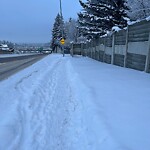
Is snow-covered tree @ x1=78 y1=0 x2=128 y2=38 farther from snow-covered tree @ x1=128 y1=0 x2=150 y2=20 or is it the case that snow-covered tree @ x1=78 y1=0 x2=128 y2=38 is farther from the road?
the road

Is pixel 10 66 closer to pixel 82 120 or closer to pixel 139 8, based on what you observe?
pixel 139 8

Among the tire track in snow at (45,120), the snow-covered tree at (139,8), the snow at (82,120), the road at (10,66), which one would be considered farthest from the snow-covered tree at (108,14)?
the snow at (82,120)

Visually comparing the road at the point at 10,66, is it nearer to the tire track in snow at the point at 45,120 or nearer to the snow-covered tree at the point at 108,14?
the tire track in snow at the point at 45,120

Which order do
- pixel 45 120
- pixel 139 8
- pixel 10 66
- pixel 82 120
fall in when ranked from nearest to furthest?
Answer: pixel 82 120
pixel 45 120
pixel 10 66
pixel 139 8

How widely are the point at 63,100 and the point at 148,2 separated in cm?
1932

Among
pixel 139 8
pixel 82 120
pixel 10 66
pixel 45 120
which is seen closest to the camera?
pixel 82 120

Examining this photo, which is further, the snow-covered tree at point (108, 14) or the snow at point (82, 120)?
the snow-covered tree at point (108, 14)

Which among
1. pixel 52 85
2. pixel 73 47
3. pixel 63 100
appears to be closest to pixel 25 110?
pixel 63 100

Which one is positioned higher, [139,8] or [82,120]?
[139,8]

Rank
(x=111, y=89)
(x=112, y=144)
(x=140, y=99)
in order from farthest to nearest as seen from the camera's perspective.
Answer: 1. (x=111, y=89)
2. (x=140, y=99)
3. (x=112, y=144)

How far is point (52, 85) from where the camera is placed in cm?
1082

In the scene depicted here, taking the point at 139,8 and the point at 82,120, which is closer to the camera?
the point at 82,120

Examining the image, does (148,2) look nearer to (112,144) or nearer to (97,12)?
(97,12)

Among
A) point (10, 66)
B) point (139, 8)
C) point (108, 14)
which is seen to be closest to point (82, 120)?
point (10, 66)
